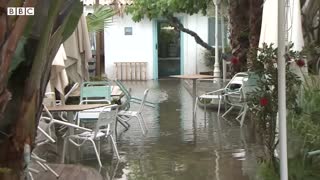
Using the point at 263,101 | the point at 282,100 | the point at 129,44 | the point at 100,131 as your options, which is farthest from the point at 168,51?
the point at 282,100

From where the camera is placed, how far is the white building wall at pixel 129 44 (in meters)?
20.8

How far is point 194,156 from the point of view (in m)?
7.46

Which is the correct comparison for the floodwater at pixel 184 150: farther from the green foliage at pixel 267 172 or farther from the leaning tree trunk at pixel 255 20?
the leaning tree trunk at pixel 255 20

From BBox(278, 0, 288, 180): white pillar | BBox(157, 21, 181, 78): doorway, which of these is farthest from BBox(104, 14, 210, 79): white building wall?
BBox(278, 0, 288, 180): white pillar

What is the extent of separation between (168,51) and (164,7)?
5.74m

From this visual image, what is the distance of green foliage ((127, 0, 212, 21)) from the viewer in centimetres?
1533

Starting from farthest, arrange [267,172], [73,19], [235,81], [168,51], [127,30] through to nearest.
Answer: [168,51], [127,30], [235,81], [267,172], [73,19]

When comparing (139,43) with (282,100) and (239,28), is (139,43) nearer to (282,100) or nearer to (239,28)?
(239,28)

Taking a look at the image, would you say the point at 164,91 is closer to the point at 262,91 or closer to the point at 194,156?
the point at 194,156

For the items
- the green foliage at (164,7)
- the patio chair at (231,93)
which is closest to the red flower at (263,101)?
the patio chair at (231,93)

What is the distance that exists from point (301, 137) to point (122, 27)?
621 inches

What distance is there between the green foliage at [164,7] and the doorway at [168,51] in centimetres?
361

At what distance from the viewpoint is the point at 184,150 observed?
25.9 feet

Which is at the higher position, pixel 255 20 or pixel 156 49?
pixel 255 20
